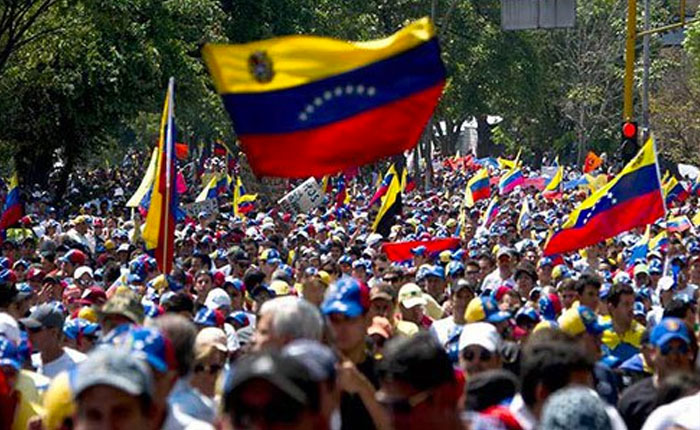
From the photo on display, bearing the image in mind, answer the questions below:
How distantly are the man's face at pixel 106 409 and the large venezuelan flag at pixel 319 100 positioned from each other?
3.79 metres

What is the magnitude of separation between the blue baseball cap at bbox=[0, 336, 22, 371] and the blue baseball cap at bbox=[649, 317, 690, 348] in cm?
286

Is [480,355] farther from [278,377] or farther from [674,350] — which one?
[278,377]

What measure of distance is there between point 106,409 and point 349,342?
8.00ft

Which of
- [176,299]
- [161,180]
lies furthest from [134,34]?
[176,299]

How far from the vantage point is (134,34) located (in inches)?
1442

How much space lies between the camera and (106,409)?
478cm

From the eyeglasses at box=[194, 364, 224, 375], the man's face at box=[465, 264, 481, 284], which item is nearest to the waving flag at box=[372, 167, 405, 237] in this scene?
the man's face at box=[465, 264, 481, 284]

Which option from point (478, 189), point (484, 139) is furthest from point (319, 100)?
point (484, 139)

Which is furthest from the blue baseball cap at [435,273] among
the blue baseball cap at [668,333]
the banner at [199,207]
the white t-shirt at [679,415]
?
the banner at [199,207]

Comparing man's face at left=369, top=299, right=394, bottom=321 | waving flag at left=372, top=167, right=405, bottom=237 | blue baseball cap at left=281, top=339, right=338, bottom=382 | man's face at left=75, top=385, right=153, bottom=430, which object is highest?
blue baseball cap at left=281, top=339, right=338, bottom=382

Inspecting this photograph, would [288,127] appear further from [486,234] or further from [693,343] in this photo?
[486,234]

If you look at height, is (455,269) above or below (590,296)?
below

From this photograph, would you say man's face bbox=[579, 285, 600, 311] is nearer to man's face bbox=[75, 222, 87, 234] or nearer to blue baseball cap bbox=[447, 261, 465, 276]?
blue baseball cap bbox=[447, 261, 465, 276]

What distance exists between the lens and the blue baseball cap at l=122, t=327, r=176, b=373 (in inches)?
223
